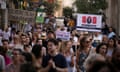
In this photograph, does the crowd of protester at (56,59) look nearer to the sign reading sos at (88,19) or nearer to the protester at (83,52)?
the protester at (83,52)

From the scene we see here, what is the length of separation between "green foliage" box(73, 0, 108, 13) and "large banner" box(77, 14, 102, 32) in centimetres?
2317

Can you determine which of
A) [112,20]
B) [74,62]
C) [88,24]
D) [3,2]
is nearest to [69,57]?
[74,62]

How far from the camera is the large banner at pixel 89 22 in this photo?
15445 mm

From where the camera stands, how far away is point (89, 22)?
51.5 ft

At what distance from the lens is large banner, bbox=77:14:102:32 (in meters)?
15.4

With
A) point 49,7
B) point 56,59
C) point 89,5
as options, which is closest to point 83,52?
point 56,59

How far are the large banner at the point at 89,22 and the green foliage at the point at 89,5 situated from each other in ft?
76.0

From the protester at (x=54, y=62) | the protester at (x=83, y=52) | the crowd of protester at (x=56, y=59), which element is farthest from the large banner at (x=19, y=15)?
the protester at (x=54, y=62)

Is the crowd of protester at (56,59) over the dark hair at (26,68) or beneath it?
beneath

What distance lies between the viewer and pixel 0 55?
28.8 ft

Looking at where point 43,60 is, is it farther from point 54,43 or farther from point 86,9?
point 86,9

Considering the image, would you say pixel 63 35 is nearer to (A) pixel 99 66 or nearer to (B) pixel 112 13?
(A) pixel 99 66

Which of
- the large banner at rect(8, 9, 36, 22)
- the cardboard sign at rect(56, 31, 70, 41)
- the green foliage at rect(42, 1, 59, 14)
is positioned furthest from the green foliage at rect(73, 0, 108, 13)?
the cardboard sign at rect(56, 31, 70, 41)

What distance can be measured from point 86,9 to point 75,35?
2043 centimetres
